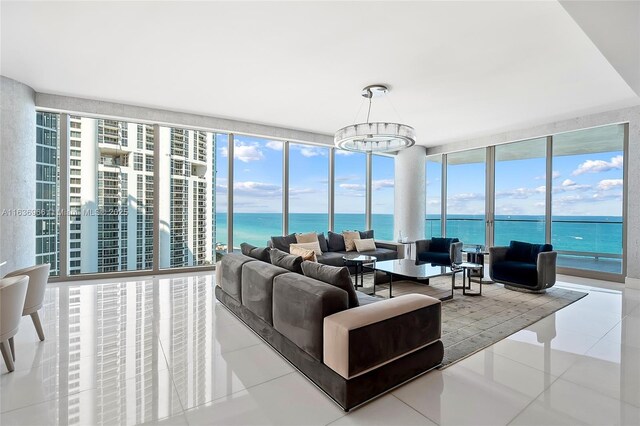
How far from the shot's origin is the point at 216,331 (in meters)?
3.09

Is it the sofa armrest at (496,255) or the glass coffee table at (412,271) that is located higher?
the sofa armrest at (496,255)

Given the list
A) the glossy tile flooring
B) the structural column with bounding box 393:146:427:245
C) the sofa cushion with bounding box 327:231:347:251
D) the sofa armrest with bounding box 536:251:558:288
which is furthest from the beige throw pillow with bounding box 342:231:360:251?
the glossy tile flooring

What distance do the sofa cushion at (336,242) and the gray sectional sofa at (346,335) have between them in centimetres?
371

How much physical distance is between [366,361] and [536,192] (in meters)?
6.57

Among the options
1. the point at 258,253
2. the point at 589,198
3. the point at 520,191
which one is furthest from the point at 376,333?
the point at 520,191

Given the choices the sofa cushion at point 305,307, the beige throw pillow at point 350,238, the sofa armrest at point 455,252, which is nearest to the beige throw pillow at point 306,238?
the beige throw pillow at point 350,238

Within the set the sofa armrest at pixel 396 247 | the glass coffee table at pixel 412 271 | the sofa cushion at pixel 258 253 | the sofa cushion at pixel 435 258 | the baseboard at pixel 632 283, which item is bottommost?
the baseboard at pixel 632 283

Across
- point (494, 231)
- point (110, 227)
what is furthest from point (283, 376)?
point (494, 231)

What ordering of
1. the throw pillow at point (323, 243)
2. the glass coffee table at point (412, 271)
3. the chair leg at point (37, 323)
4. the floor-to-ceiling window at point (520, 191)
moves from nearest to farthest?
the chair leg at point (37, 323)
the glass coffee table at point (412, 271)
the throw pillow at point (323, 243)
the floor-to-ceiling window at point (520, 191)

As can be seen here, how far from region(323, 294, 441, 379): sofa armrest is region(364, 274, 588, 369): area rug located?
49 cm

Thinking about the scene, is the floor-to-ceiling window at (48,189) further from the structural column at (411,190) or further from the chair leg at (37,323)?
the structural column at (411,190)

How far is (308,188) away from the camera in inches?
296

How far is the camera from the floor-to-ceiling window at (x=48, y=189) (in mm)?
4984

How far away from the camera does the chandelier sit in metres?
3.75
